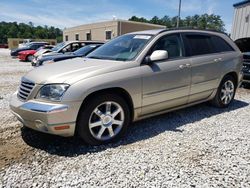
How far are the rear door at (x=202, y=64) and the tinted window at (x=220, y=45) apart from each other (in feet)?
0.40

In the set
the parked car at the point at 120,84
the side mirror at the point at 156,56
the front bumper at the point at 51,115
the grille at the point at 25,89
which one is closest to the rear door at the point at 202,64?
the parked car at the point at 120,84

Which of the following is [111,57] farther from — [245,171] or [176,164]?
[245,171]

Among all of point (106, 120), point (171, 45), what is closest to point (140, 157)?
point (106, 120)

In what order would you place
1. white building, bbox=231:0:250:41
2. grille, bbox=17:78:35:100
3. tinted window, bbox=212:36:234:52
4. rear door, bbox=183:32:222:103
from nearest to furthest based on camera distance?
1. grille, bbox=17:78:35:100
2. rear door, bbox=183:32:222:103
3. tinted window, bbox=212:36:234:52
4. white building, bbox=231:0:250:41

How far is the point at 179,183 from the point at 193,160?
1.98 ft

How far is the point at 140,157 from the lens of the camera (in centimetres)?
333

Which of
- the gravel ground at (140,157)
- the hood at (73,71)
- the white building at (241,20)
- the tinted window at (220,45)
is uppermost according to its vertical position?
the white building at (241,20)

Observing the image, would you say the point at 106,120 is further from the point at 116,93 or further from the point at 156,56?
the point at 156,56

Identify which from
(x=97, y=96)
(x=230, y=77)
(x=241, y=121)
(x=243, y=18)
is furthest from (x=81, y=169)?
(x=243, y=18)

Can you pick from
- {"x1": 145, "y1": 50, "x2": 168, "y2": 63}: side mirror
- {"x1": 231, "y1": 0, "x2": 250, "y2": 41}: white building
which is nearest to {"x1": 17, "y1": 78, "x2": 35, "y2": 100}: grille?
{"x1": 145, "y1": 50, "x2": 168, "y2": 63}: side mirror

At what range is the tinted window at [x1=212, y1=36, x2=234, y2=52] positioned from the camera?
5.36m

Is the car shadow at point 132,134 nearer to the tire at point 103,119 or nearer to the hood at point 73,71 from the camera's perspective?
the tire at point 103,119

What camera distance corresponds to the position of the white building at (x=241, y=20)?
13.5 m

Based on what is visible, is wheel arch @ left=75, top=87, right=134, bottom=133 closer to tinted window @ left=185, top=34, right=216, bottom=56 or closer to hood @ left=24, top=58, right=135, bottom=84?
hood @ left=24, top=58, right=135, bottom=84
